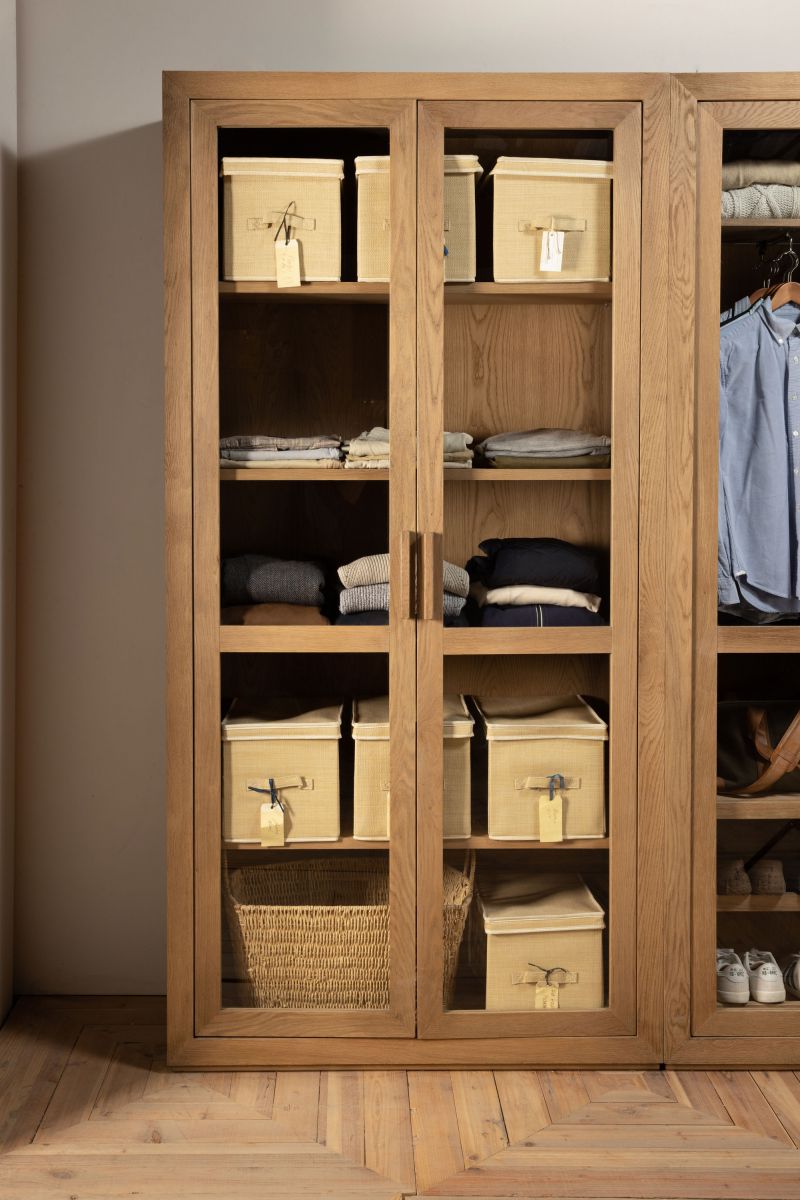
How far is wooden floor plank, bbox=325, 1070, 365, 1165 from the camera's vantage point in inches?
80.1

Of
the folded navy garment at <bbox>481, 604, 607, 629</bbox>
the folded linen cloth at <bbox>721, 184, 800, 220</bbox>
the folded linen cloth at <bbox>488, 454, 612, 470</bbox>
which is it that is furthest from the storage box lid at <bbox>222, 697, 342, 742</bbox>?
the folded linen cloth at <bbox>721, 184, 800, 220</bbox>

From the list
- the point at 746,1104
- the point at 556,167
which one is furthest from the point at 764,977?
the point at 556,167

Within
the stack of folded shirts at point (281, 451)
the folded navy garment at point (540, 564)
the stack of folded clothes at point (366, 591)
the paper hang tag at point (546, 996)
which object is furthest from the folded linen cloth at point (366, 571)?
the paper hang tag at point (546, 996)

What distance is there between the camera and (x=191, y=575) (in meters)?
2.23

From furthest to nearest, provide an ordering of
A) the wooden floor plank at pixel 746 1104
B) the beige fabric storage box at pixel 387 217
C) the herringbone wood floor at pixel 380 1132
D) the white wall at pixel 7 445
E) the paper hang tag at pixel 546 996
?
the white wall at pixel 7 445
the paper hang tag at pixel 546 996
the beige fabric storage box at pixel 387 217
the wooden floor plank at pixel 746 1104
the herringbone wood floor at pixel 380 1132

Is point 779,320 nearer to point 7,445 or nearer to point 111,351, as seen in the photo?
point 111,351

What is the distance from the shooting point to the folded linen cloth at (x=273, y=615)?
88.4 inches

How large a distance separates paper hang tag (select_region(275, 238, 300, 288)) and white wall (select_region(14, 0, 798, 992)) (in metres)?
0.55

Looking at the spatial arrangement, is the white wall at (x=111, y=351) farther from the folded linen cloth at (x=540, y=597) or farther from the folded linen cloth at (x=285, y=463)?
the folded linen cloth at (x=540, y=597)

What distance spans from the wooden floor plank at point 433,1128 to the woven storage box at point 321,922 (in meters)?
0.16

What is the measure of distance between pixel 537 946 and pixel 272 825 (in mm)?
616

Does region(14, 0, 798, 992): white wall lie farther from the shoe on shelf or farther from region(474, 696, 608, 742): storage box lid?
the shoe on shelf

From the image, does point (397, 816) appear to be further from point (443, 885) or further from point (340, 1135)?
point (340, 1135)

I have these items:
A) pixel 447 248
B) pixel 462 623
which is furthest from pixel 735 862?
pixel 447 248
